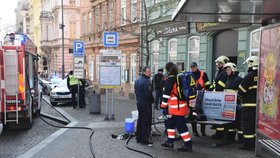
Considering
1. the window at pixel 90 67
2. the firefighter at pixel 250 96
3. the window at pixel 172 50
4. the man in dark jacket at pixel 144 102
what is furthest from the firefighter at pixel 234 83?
the window at pixel 90 67

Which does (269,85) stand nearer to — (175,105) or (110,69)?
(175,105)

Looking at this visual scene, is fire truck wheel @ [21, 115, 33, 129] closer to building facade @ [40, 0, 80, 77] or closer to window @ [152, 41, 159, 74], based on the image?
window @ [152, 41, 159, 74]

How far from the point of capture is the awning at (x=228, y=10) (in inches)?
214

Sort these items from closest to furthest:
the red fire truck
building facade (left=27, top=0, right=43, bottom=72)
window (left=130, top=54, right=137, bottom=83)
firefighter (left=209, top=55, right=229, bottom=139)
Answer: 1. firefighter (left=209, top=55, right=229, bottom=139)
2. the red fire truck
3. window (left=130, top=54, right=137, bottom=83)
4. building facade (left=27, top=0, right=43, bottom=72)

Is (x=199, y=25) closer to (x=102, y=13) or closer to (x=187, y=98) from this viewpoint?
(x=187, y=98)

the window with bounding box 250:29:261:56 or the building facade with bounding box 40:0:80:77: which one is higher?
the building facade with bounding box 40:0:80:77

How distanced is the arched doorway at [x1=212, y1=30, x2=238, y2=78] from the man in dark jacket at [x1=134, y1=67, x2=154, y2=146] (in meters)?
7.81

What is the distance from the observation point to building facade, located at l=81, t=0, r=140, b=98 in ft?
78.9

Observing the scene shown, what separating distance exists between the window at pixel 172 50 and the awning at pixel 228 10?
12.0m

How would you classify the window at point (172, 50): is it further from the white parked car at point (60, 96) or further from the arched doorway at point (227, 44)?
the white parked car at point (60, 96)

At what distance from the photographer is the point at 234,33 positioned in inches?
590

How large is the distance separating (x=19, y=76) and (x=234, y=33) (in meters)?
8.92

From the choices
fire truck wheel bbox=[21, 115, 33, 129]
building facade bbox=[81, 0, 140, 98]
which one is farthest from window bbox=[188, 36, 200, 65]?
fire truck wheel bbox=[21, 115, 33, 129]

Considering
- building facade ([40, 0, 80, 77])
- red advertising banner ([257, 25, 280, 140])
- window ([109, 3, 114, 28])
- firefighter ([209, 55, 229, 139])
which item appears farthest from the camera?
building facade ([40, 0, 80, 77])
